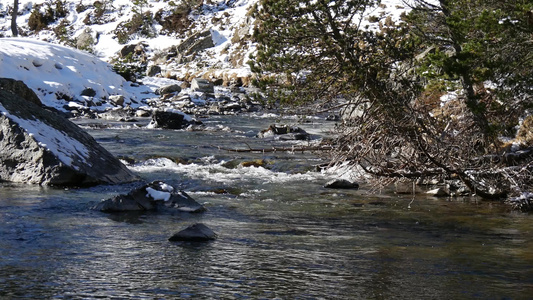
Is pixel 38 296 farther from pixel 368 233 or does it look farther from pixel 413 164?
pixel 413 164

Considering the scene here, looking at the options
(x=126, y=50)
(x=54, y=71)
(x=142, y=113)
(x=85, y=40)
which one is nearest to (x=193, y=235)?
(x=142, y=113)

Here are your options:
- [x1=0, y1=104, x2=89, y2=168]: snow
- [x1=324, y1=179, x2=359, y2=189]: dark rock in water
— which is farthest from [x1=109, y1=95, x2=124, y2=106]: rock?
[x1=324, y1=179, x2=359, y2=189]: dark rock in water

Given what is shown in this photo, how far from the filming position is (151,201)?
27.0 ft

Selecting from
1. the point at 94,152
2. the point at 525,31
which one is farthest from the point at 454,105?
the point at 94,152

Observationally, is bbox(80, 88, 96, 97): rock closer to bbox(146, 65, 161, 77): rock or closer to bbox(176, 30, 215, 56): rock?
bbox(146, 65, 161, 77): rock

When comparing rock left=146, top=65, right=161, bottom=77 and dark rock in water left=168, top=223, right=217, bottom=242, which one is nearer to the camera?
dark rock in water left=168, top=223, right=217, bottom=242

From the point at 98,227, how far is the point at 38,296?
267cm

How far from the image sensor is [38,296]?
4.18m

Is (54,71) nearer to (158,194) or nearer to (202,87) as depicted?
(202,87)

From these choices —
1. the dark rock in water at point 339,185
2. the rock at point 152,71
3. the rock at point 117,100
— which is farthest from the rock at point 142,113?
the rock at point 152,71

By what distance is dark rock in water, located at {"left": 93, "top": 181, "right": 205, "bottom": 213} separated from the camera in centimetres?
794

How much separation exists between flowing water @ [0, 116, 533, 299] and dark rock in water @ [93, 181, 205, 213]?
0.24 metres

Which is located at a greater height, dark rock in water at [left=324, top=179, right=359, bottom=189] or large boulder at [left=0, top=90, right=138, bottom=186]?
large boulder at [left=0, top=90, right=138, bottom=186]

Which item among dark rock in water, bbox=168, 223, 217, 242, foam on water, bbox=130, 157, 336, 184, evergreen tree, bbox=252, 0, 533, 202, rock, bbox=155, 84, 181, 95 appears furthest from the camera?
rock, bbox=155, 84, 181, 95
